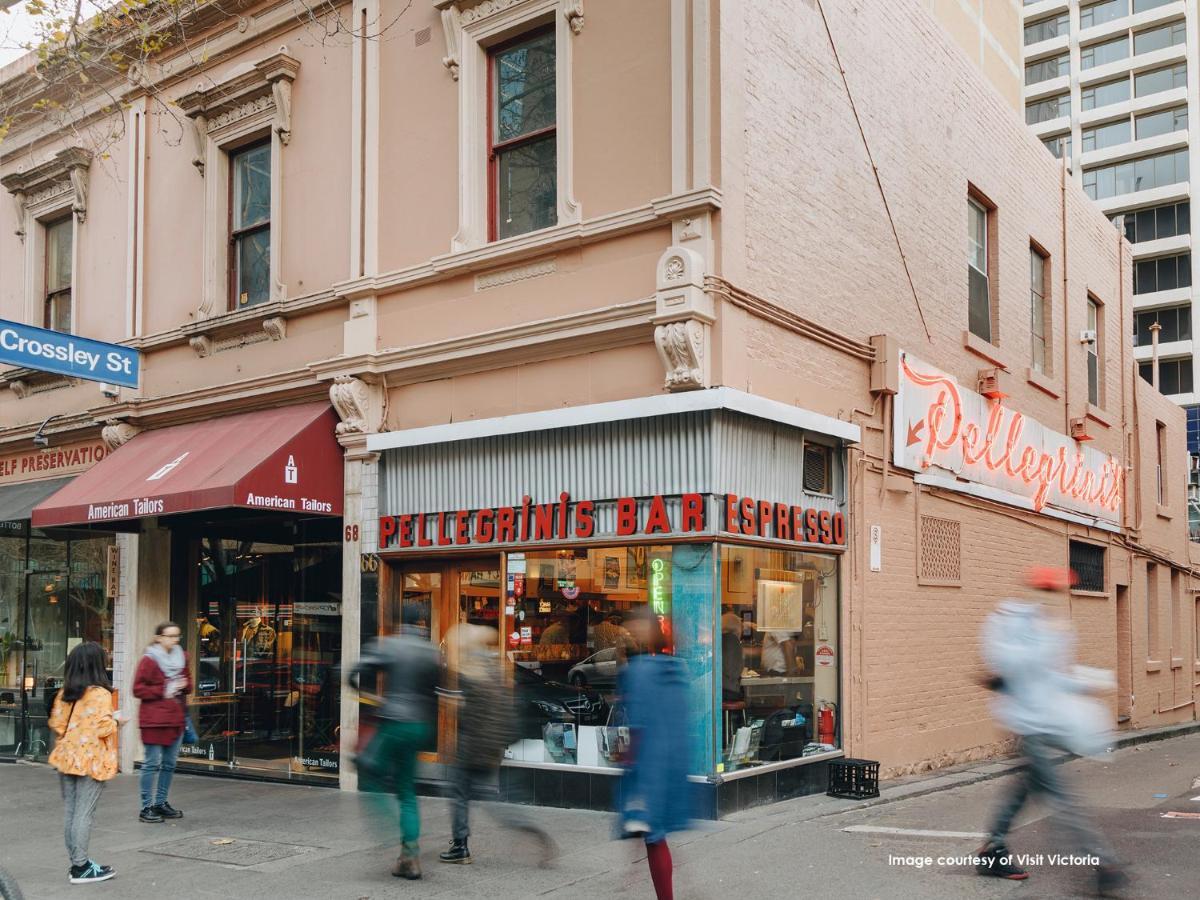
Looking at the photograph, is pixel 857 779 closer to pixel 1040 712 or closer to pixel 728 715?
pixel 728 715

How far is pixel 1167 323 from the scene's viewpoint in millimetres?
57219

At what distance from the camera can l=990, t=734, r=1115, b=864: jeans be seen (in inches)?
263

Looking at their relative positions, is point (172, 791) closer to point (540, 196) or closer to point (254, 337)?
point (254, 337)

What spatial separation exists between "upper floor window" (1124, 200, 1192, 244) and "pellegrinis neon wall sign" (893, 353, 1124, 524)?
141 ft

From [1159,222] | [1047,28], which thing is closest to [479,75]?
[1159,222]

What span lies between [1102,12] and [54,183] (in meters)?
59.1

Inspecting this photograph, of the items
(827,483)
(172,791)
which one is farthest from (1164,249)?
(172,791)

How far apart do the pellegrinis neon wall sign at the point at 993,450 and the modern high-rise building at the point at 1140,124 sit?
40.3 metres

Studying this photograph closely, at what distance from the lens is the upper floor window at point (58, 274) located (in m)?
17.0

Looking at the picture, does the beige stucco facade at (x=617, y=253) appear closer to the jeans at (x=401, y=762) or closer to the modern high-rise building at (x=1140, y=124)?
the jeans at (x=401, y=762)

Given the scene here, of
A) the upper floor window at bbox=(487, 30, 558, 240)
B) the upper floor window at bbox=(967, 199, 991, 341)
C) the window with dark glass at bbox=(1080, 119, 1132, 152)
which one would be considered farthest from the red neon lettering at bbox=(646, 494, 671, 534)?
the window with dark glass at bbox=(1080, 119, 1132, 152)

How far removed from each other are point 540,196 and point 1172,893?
25.9 ft

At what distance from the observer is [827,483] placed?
1191cm

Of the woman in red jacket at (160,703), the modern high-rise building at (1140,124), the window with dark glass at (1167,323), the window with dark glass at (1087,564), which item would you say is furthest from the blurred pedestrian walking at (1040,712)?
the window with dark glass at (1167,323)
